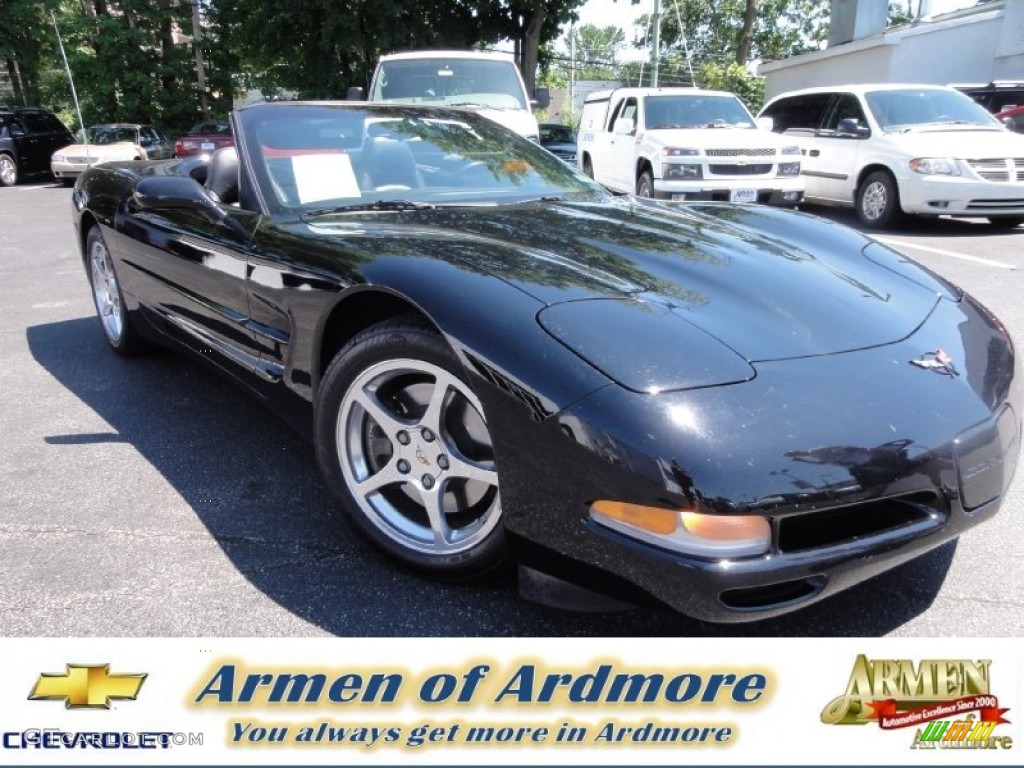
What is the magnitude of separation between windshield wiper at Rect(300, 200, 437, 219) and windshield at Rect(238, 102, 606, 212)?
31 millimetres

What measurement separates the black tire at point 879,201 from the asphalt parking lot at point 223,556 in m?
6.62

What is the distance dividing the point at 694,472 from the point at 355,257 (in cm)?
117

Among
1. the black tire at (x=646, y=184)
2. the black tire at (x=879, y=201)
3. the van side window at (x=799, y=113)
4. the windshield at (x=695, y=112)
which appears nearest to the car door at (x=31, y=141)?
the windshield at (x=695, y=112)

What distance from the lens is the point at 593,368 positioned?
64.9 inches

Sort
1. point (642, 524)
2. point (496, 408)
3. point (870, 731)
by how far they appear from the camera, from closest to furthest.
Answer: point (870, 731) → point (642, 524) → point (496, 408)

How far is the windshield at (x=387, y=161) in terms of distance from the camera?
9.23 ft

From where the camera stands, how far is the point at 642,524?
1.58 meters

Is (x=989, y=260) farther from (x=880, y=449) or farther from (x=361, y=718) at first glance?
(x=361, y=718)

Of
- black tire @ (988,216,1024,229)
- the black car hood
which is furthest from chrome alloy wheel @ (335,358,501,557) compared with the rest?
black tire @ (988,216,1024,229)

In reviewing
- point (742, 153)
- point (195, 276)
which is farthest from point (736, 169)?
point (195, 276)

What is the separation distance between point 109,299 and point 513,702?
363 cm

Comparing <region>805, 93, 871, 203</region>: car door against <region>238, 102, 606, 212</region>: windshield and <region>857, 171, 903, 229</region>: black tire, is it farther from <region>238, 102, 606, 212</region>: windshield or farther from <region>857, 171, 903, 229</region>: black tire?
<region>238, 102, 606, 212</region>: windshield

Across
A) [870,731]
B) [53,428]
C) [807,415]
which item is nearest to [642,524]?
[807,415]

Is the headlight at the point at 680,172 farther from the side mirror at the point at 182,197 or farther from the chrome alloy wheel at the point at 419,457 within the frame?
the chrome alloy wheel at the point at 419,457
